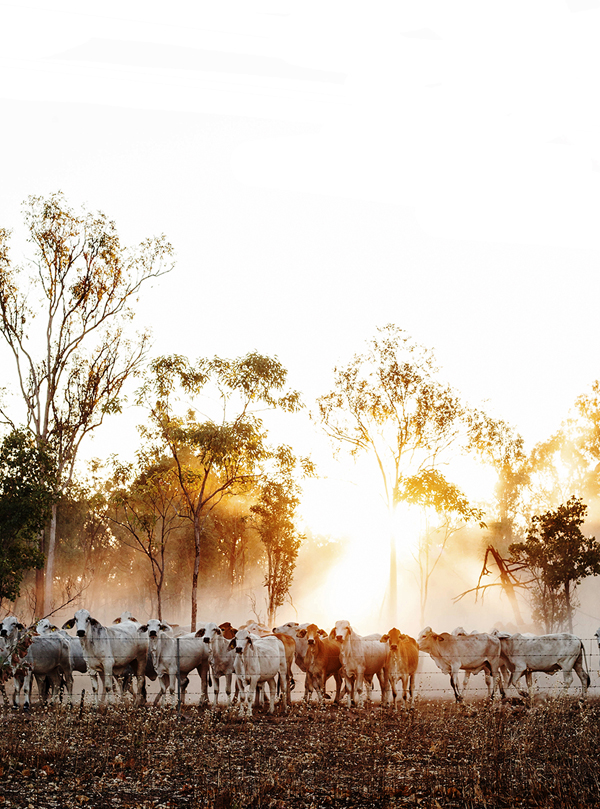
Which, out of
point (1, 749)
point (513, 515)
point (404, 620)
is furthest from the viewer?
point (404, 620)

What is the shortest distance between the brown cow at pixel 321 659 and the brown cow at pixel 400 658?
54.3 inches

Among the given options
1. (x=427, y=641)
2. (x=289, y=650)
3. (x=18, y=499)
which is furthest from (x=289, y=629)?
(x=18, y=499)

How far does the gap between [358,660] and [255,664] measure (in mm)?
3465

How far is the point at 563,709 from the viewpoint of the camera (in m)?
16.5

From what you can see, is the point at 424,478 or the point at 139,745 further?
the point at 424,478

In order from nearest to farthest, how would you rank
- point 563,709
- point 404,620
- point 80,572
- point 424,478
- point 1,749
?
point 1,749, point 563,709, point 424,478, point 80,572, point 404,620

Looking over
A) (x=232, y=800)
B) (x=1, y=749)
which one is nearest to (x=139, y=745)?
(x=1, y=749)

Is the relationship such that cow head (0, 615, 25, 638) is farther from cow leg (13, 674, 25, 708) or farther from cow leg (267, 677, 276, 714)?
cow leg (267, 677, 276, 714)

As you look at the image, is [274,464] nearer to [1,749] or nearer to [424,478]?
[424,478]

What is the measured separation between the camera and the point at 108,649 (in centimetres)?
1817

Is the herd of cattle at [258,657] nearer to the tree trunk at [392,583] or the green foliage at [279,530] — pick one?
the tree trunk at [392,583]

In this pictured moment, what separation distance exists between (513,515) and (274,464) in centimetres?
2899

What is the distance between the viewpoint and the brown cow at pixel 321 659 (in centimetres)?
2023

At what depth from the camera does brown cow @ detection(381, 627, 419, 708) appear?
1952 centimetres
